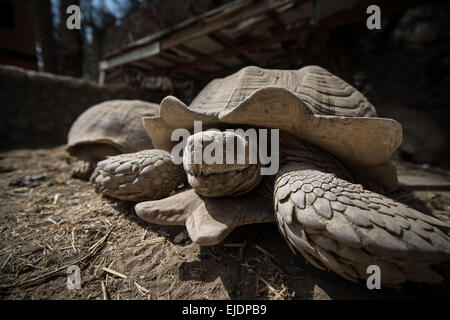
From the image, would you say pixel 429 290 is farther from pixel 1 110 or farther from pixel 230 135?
pixel 1 110

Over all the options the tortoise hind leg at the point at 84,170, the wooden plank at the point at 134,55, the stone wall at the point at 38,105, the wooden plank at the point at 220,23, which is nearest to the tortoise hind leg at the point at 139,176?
the tortoise hind leg at the point at 84,170

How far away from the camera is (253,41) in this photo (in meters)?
3.63

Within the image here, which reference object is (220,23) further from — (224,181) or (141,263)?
(141,263)

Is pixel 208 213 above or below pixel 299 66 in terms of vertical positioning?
below

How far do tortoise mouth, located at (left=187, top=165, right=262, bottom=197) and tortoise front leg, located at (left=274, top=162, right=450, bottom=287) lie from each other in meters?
0.28

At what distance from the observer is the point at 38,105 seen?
4625 millimetres

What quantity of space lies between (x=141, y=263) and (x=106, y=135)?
71.4 inches

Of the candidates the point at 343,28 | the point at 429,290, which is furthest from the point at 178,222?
the point at 343,28

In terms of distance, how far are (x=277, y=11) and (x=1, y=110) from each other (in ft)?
20.1

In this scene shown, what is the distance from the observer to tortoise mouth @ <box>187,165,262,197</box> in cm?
103

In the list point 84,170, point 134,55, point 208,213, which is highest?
point 134,55

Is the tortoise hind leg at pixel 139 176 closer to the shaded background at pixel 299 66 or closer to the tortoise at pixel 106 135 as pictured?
the tortoise at pixel 106 135

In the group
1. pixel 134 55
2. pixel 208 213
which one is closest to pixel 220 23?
pixel 134 55

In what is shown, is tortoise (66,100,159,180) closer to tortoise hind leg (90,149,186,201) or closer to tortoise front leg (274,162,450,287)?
tortoise hind leg (90,149,186,201)
